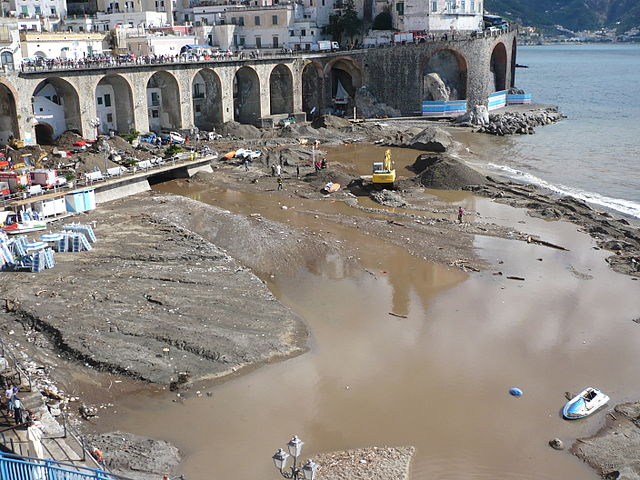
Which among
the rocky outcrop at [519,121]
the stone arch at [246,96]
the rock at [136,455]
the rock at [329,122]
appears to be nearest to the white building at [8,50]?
the stone arch at [246,96]

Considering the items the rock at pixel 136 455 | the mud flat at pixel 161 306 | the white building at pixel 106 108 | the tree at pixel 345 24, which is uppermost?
the tree at pixel 345 24

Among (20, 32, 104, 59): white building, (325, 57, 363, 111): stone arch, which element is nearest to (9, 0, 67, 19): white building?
(20, 32, 104, 59): white building

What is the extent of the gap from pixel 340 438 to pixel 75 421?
749 centimetres

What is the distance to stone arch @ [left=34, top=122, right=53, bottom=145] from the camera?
5308 centimetres

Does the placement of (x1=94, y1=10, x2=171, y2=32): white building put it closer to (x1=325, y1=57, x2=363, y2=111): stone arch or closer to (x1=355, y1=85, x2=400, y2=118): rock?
(x1=325, y1=57, x2=363, y2=111): stone arch

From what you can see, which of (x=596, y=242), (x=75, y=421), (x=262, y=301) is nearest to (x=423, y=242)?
(x=596, y=242)

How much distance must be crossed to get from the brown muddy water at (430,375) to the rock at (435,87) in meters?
46.2

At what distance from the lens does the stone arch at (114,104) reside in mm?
56562

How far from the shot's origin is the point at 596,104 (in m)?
95.1

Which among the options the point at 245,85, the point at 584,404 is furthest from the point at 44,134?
the point at 584,404

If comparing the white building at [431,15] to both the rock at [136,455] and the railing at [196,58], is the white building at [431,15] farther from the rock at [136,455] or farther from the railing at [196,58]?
the rock at [136,455]

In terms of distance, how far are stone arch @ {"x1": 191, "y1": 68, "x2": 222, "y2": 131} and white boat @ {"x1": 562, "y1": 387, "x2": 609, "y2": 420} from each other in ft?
169

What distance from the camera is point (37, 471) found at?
44.7ft

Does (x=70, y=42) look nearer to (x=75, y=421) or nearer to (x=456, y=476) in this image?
(x=75, y=421)
